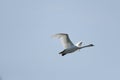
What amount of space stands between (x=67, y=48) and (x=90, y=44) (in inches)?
228

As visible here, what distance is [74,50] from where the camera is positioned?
133750mm

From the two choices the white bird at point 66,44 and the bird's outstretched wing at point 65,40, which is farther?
the bird's outstretched wing at point 65,40

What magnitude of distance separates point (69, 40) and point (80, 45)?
4343mm

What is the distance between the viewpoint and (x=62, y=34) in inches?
5261

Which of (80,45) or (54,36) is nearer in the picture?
(54,36)

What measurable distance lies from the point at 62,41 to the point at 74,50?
2819 mm

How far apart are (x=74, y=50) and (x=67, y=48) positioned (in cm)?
163

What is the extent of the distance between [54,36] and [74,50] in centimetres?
614

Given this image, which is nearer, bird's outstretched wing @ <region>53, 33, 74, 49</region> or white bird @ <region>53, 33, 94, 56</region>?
white bird @ <region>53, 33, 94, 56</region>

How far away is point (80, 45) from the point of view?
138375mm

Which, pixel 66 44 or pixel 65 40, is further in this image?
pixel 65 40

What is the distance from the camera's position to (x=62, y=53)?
131375 millimetres

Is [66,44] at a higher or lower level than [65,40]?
lower
